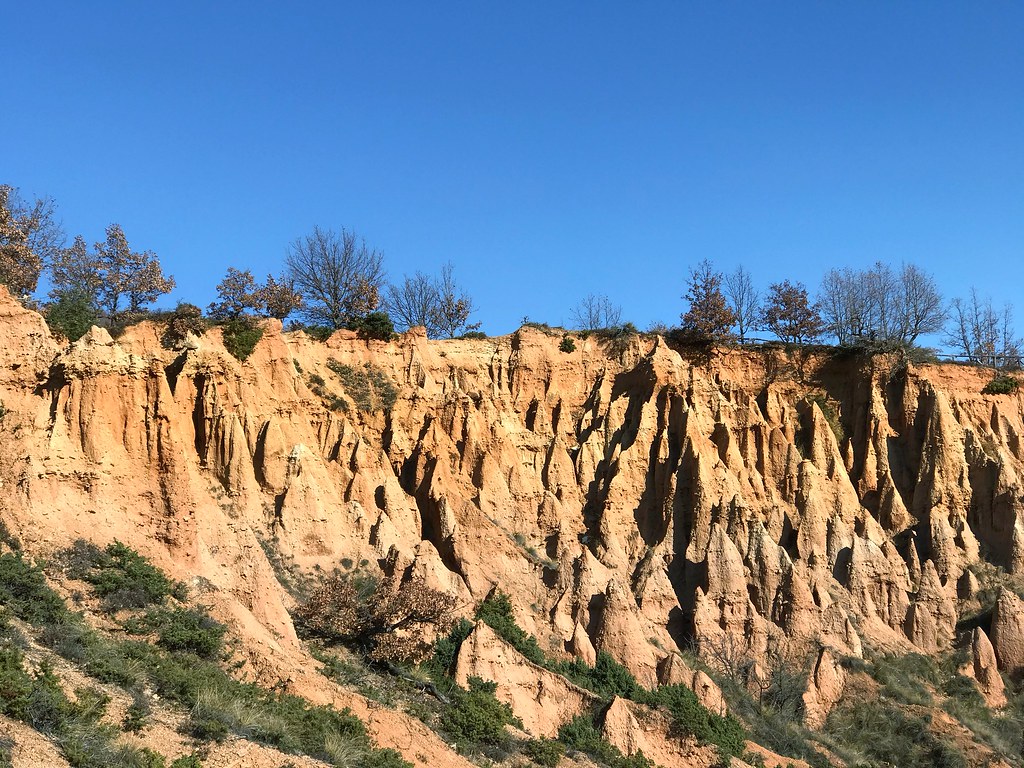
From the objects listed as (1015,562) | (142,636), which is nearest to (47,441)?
(142,636)

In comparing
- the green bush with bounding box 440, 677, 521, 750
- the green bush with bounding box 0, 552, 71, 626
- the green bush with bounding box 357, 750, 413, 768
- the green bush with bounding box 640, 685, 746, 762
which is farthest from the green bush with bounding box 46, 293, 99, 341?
the green bush with bounding box 640, 685, 746, 762

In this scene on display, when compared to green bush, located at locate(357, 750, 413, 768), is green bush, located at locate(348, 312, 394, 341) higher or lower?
higher

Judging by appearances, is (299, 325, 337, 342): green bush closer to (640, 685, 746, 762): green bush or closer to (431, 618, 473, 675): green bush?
(431, 618, 473, 675): green bush

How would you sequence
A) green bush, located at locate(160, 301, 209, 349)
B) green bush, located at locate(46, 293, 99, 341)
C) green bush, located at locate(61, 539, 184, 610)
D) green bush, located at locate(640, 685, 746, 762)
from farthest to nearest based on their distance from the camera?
green bush, located at locate(160, 301, 209, 349) < green bush, located at locate(46, 293, 99, 341) < green bush, located at locate(640, 685, 746, 762) < green bush, located at locate(61, 539, 184, 610)

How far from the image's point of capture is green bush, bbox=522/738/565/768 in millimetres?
21484

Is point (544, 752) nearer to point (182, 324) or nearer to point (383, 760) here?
point (383, 760)

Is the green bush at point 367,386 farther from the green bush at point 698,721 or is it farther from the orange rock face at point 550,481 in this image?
the green bush at point 698,721

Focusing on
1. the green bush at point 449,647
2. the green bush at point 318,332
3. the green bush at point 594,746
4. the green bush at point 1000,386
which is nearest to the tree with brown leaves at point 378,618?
the green bush at point 449,647

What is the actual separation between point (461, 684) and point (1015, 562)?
71.4ft

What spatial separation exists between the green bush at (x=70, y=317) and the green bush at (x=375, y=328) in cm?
951

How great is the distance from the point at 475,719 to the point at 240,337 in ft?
53.3

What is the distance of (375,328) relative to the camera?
122ft

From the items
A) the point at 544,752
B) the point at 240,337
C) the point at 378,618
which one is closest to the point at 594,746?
the point at 544,752

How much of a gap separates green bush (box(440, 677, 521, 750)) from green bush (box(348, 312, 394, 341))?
16.9 m
